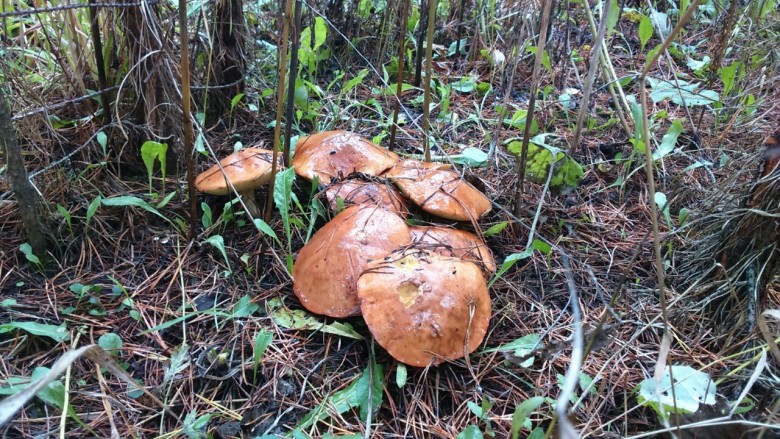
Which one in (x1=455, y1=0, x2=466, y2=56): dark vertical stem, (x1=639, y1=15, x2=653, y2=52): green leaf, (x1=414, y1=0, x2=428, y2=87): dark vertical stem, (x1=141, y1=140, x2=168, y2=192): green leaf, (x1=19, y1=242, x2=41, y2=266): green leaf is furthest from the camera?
(x1=455, y1=0, x2=466, y2=56): dark vertical stem

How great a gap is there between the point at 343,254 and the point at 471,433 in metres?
0.75

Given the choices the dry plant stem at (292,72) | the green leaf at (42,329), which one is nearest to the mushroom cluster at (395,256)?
the dry plant stem at (292,72)

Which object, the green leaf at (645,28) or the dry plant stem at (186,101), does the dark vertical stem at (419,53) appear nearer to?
the green leaf at (645,28)

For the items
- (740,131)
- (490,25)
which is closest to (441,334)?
(740,131)

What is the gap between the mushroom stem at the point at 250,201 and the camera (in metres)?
2.22

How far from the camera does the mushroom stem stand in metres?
2.22

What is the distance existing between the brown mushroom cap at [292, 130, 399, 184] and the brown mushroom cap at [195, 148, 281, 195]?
176 millimetres

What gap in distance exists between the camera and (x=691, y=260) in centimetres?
203

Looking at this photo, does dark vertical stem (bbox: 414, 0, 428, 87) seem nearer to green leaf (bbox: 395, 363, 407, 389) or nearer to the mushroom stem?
the mushroom stem

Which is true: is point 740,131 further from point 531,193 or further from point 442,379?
point 442,379

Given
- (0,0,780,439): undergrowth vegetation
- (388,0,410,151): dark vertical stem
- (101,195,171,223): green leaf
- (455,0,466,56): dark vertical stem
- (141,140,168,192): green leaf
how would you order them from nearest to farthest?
(0,0,780,439): undergrowth vegetation, (101,195,171,223): green leaf, (141,140,168,192): green leaf, (388,0,410,151): dark vertical stem, (455,0,466,56): dark vertical stem

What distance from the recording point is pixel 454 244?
6.61 feet

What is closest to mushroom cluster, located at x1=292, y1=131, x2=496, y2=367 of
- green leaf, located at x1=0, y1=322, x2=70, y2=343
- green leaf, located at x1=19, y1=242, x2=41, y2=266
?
green leaf, located at x1=0, y1=322, x2=70, y2=343

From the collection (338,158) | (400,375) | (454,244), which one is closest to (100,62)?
(338,158)
